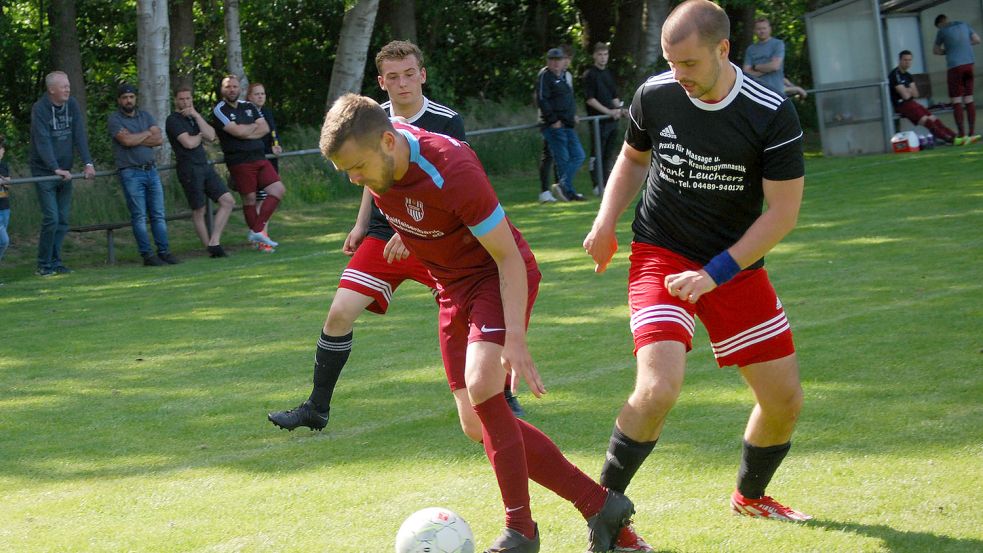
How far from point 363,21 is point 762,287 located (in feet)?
51.8

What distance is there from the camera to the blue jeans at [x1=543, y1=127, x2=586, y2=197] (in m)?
17.0

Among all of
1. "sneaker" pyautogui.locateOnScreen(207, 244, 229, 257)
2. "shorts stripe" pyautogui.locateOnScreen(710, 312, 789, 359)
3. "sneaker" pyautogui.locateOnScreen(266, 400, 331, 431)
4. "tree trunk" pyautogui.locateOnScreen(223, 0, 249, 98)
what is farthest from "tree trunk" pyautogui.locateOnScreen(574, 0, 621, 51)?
"shorts stripe" pyautogui.locateOnScreen(710, 312, 789, 359)

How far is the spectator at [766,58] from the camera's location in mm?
17562

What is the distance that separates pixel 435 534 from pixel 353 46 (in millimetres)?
16259

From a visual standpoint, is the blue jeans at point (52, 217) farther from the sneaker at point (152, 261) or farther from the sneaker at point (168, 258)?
the sneaker at point (168, 258)

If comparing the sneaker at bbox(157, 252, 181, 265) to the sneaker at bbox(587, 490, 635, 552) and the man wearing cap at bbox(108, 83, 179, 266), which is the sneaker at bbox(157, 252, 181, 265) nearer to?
the man wearing cap at bbox(108, 83, 179, 266)

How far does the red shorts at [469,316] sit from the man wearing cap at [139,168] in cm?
1023

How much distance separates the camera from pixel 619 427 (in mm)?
4207

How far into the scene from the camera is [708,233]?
4395 mm

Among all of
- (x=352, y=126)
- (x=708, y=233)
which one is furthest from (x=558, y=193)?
(x=352, y=126)

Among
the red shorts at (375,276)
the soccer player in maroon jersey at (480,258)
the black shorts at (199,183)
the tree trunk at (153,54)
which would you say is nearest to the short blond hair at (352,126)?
the soccer player in maroon jersey at (480,258)

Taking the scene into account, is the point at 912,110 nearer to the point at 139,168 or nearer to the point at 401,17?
the point at 401,17

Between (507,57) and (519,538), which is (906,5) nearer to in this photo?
(507,57)

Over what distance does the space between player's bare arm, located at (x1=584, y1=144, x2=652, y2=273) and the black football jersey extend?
2.0 inches
